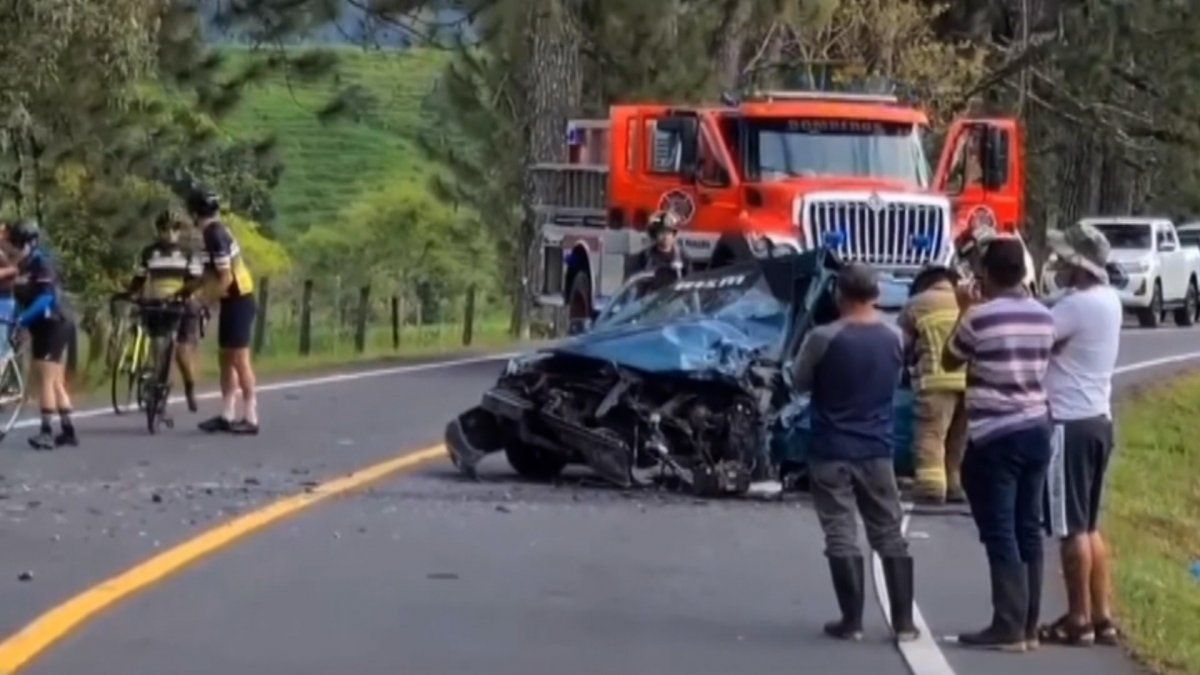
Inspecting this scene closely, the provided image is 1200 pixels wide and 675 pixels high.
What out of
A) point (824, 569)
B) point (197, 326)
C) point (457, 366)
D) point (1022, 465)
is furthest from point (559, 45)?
point (1022, 465)

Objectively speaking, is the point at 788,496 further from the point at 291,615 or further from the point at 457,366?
the point at 457,366

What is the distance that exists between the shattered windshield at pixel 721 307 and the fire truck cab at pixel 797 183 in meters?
6.96

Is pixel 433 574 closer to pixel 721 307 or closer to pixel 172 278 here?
pixel 721 307

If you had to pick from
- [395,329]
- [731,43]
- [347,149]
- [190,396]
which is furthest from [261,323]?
[347,149]

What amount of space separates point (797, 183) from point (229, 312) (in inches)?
322

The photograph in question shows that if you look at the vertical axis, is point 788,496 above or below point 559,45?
below

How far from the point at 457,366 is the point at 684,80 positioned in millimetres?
16237

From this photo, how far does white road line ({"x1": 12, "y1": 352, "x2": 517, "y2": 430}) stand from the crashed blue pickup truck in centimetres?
477

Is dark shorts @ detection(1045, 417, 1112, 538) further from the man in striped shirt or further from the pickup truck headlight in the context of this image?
the pickup truck headlight

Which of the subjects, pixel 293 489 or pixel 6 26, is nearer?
pixel 293 489

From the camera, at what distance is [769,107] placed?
28.3m

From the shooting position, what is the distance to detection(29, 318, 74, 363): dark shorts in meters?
20.0

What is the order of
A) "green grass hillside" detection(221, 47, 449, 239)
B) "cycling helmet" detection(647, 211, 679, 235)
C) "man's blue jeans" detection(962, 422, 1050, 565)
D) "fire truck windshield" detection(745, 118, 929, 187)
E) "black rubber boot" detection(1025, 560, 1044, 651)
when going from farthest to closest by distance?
"green grass hillside" detection(221, 47, 449, 239) < "fire truck windshield" detection(745, 118, 929, 187) < "cycling helmet" detection(647, 211, 679, 235) < "black rubber boot" detection(1025, 560, 1044, 651) < "man's blue jeans" detection(962, 422, 1050, 565)

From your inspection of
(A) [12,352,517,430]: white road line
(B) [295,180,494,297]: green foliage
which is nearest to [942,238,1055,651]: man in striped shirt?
(A) [12,352,517,430]: white road line
